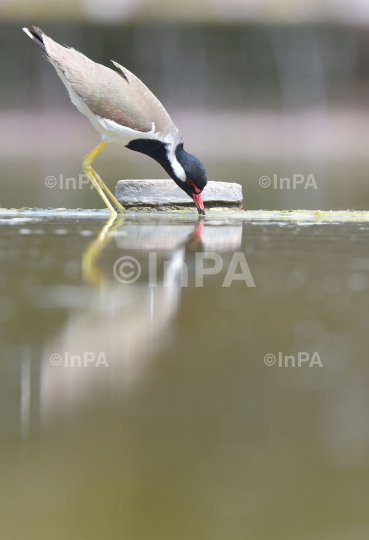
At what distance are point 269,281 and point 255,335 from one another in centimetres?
89

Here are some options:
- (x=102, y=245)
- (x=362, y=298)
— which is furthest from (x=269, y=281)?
(x=102, y=245)

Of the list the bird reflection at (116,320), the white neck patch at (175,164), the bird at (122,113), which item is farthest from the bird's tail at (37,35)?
the bird reflection at (116,320)

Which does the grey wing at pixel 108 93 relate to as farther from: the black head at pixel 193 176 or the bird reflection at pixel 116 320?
the bird reflection at pixel 116 320

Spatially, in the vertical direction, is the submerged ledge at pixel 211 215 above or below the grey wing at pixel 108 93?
below

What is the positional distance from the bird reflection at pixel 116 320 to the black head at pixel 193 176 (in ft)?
8.30

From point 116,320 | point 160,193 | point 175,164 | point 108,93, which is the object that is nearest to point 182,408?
point 116,320

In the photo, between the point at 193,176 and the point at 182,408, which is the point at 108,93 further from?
the point at 182,408

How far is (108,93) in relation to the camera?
6469mm

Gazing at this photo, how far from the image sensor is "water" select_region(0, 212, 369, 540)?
1.04 meters

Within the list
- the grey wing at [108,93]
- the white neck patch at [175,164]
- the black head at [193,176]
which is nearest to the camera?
the grey wing at [108,93]

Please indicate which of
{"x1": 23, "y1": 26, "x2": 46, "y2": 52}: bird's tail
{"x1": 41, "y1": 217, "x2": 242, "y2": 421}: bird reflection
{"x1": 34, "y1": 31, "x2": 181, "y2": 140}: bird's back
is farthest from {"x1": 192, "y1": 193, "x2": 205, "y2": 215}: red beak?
{"x1": 41, "y1": 217, "x2": 242, "y2": 421}: bird reflection

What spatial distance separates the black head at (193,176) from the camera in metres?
6.67

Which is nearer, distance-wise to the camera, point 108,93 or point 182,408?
point 182,408

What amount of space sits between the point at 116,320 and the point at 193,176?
4.67m
